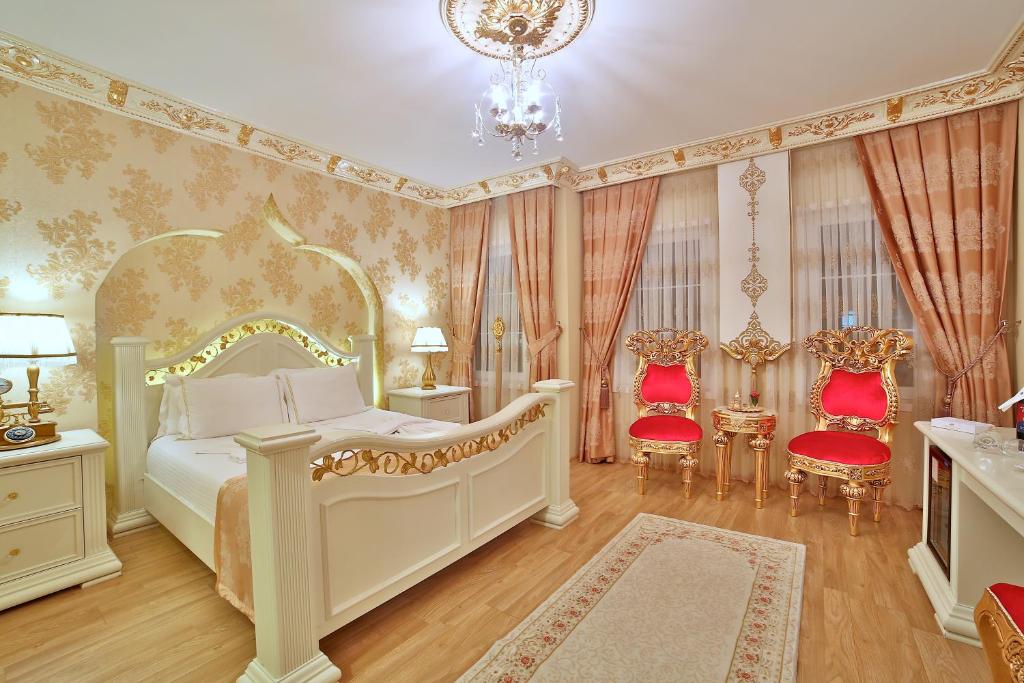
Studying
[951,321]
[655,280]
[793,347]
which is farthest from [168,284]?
[951,321]

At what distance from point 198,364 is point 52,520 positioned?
1.29 metres

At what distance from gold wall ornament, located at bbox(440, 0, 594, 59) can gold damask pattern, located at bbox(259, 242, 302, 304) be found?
2.30m

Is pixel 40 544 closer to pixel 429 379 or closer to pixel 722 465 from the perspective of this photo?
pixel 429 379

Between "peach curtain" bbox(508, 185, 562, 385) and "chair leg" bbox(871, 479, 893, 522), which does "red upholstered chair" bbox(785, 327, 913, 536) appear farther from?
"peach curtain" bbox(508, 185, 562, 385)

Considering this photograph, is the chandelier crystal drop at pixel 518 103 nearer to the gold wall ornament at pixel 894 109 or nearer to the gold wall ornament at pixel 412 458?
the gold wall ornament at pixel 412 458

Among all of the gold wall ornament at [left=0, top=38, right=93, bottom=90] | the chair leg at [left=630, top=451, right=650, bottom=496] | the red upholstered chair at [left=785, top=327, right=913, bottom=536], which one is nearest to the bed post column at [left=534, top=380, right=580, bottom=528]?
the chair leg at [left=630, top=451, right=650, bottom=496]

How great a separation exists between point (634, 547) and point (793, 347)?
2.05 m

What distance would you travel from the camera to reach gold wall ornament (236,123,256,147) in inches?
134

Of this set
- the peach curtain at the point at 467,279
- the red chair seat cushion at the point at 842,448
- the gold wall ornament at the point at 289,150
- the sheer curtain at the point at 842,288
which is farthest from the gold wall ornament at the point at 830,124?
the gold wall ornament at the point at 289,150

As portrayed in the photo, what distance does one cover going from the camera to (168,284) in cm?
327

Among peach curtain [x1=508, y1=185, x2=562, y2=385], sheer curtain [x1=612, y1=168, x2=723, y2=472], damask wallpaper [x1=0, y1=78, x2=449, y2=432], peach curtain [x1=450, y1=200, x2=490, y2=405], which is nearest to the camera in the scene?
damask wallpaper [x1=0, y1=78, x2=449, y2=432]

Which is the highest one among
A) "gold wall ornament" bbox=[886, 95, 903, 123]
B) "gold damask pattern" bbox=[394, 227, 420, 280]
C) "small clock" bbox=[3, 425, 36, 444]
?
"gold wall ornament" bbox=[886, 95, 903, 123]

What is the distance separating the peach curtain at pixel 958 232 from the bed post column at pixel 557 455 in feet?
7.90

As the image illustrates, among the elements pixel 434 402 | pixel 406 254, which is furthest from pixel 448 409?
pixel 406 254
